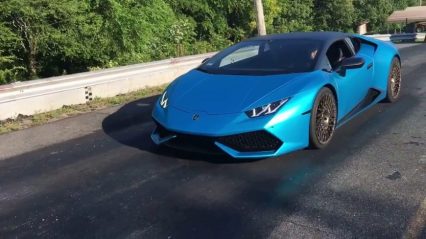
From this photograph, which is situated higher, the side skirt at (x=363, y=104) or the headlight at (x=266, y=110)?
the headlight at (x=266, y=110)

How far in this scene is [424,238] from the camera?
324 cm

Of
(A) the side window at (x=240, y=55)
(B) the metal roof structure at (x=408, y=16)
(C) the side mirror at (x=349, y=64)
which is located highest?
(A) the side window at (x=240, y=55)

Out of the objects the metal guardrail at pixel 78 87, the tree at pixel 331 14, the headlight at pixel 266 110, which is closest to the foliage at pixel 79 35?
the metal guardrail at pixel 78 87

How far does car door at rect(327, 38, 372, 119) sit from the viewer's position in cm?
552

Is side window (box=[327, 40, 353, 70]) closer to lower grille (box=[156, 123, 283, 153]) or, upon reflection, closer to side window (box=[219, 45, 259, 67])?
side window (box=[219, 45, 259, 67])

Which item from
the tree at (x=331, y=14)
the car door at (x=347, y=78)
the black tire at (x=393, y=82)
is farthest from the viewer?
the tree at (x=331, y=14)

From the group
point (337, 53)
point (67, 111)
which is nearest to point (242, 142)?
point (337, 53)

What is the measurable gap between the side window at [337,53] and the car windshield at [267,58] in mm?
197

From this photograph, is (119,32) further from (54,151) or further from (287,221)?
(287,221)

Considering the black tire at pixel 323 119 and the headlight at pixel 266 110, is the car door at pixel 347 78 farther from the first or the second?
the headlight at pixel 266 110

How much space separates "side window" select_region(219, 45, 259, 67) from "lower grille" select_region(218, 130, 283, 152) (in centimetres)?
156

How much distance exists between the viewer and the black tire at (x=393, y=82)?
7.06 meters

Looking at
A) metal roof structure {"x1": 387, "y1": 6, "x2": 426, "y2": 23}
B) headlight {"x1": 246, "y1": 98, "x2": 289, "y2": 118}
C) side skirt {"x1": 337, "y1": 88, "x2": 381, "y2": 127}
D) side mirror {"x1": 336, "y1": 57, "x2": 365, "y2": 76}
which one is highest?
side mirror {"x1": 336, "y1": 57, "x2": 365, "y2": 76}

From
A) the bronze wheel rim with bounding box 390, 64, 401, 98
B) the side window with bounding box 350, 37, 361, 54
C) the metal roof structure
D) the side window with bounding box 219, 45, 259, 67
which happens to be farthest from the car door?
the metal roof structure
